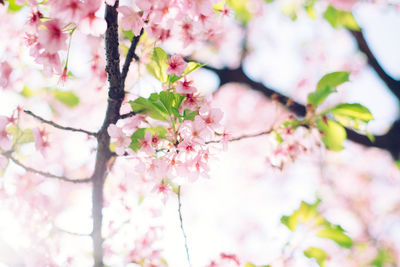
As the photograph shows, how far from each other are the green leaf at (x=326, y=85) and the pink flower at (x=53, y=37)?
1.19 meters

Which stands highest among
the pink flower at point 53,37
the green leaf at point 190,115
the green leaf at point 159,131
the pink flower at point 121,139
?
the pink flower at point 53,37

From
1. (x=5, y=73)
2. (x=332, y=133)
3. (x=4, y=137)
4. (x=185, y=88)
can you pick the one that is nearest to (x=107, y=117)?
(x=185, y=88)

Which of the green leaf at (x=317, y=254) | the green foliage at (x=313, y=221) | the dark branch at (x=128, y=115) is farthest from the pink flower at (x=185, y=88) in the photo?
Result: the green leaf at (x=317, y=254)

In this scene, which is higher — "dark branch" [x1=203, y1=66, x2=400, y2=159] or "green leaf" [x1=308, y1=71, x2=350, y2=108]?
"green leaf" [x1=308, y1=71, x2=350, y2=108]

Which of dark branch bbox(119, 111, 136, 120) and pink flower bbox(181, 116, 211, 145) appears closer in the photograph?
pink flower bbox(181, 116, 211, 145)

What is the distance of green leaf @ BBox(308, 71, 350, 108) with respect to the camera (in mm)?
1581

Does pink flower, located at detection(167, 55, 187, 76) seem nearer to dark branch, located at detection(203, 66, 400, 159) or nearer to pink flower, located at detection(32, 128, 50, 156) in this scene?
pink flower, located at detection(32, 128, 50, 156)

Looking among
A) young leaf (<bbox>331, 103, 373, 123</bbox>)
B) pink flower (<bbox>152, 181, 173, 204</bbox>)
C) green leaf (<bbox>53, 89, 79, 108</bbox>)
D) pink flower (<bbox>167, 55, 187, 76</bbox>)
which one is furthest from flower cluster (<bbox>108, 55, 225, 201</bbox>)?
green leaf (<bbox>53, 89, 79, 108</bbox>)

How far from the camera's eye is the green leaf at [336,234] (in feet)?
5.44

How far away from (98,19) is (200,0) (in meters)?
0.31

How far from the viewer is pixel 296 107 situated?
3125mm

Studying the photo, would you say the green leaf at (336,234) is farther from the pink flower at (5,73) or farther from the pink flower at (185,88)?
the pink flower at (5,73)

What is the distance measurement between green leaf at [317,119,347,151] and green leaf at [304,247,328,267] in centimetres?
54

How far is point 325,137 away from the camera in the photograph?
5.60 ft
